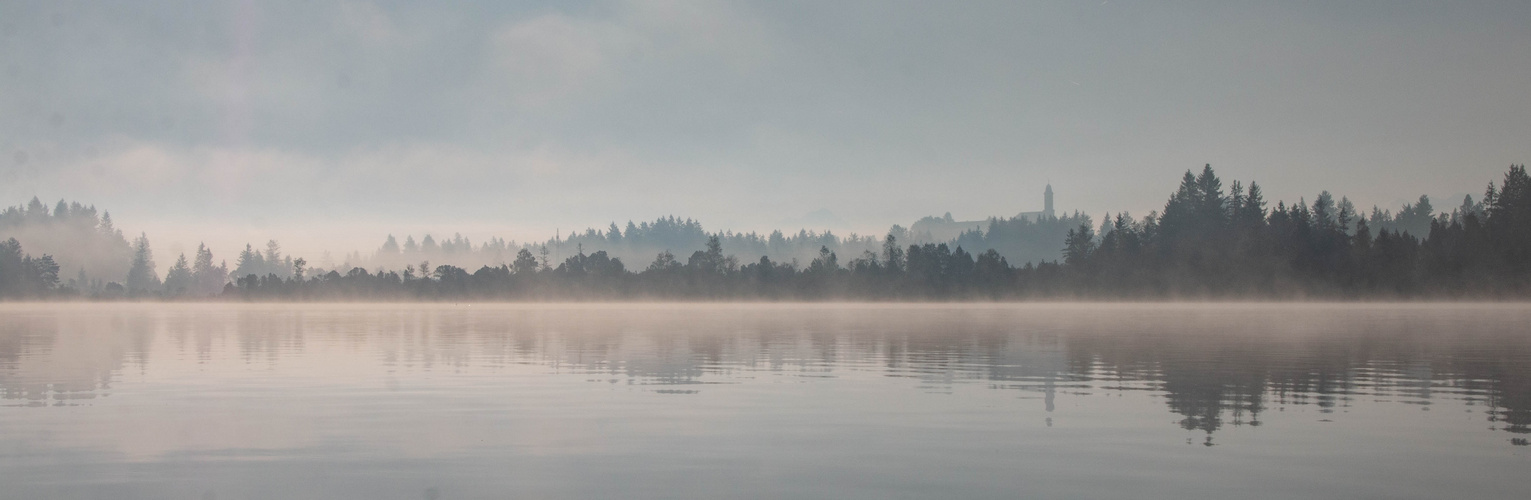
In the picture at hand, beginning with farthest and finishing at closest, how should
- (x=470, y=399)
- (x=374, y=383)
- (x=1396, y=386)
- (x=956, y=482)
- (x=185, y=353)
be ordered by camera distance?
(x=185, y=353) → (x=374, y=383) → (x=1396, y=386) → (x=470, y=399) → (x=956, y=482)

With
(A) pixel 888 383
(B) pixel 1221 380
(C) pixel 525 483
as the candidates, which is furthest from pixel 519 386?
(B) pixel 1221 380

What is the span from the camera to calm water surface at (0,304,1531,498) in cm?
1563

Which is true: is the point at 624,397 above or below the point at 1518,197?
below

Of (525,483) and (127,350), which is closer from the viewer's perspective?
(525,483)

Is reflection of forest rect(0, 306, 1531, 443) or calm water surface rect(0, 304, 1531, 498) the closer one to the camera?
calm water surface rect(0, 304, 1531, 498)

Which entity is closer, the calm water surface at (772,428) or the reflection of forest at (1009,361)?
the calm water surface at (772,428)

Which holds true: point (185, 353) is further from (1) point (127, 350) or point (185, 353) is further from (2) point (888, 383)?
(2) point (888, 383)

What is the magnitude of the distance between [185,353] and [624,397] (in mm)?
29784

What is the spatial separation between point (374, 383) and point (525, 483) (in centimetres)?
1820

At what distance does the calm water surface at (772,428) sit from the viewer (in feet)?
51.3

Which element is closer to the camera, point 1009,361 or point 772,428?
point 772,428

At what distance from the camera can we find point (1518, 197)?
654 feet

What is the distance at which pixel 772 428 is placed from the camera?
21.4 meters

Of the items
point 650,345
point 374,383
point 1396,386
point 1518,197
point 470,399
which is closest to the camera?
point 470,399
